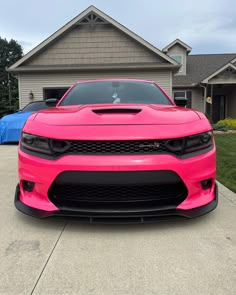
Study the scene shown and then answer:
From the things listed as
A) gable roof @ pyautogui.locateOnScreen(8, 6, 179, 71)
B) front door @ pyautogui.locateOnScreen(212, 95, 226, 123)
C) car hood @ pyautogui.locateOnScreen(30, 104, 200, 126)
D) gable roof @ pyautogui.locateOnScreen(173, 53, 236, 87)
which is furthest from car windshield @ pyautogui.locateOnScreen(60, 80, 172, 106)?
front door @ pyautogui.locateOnScreen(212, 95, 226, 123)

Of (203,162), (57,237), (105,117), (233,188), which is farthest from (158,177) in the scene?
(233,188)

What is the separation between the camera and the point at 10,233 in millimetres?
2793

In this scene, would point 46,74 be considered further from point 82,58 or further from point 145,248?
point 145,248

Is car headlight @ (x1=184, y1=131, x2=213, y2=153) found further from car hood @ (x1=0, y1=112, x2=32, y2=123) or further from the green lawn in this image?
car hood @ (x1=0, y1=112, x2=32, y2=123)

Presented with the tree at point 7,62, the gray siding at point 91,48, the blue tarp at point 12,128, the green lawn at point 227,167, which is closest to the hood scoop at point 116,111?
the green lawn at point 227,167

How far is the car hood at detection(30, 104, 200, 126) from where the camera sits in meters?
2.70

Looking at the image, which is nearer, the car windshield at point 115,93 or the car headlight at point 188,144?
the car headlight at point 188,144

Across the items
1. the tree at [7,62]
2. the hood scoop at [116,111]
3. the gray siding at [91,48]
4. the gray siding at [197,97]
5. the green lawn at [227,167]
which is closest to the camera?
the hood scoop at [116,111]

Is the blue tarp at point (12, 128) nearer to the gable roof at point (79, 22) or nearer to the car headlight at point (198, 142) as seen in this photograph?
the gable roof at point (79, 22)

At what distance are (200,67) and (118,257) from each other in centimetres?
2205

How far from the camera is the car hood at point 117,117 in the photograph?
270 cm

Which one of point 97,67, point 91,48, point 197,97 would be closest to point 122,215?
point 97,67

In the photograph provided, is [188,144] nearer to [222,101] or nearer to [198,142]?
[198,142]

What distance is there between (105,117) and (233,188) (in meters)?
2.39
